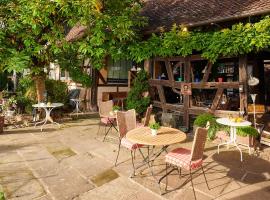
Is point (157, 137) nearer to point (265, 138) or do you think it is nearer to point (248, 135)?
point (248, 135)

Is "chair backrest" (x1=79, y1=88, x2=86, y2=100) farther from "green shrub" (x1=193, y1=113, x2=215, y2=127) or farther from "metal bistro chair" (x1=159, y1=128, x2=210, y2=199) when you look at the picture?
"metal bistro chair" (x1=159, y1=128, x2=210, y2=199)

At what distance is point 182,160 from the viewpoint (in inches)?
171

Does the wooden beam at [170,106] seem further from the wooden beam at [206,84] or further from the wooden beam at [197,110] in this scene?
the wooden beam at [206,84]

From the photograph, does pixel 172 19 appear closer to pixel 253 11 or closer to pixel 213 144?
pixel 253 11

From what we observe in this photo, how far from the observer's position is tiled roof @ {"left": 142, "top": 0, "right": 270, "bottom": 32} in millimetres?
7273

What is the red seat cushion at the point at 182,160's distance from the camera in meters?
4.26

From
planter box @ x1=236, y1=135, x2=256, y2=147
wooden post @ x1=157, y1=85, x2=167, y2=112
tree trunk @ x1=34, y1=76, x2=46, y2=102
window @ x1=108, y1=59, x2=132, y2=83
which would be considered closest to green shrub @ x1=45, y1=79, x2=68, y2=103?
tree trunk @ x1=34, y1=76, x2=46, y2=102

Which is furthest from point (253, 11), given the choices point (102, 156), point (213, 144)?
point (102, 156)

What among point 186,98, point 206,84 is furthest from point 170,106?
point 206,84

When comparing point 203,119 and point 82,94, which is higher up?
point 82,94

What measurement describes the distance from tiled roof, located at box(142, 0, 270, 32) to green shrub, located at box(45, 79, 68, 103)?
182 inches

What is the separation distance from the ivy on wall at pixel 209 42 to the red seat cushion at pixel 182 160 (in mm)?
3440

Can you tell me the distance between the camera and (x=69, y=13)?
8.12 m

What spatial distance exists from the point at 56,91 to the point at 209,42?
22.4 ft
